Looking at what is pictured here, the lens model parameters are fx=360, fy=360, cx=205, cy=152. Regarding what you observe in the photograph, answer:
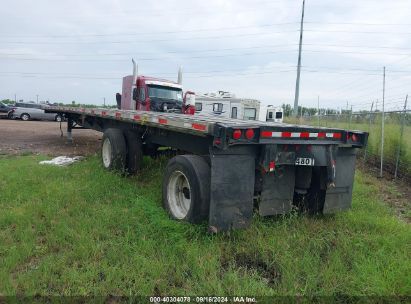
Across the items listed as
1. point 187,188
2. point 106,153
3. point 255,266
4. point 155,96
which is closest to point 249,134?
point 187,188

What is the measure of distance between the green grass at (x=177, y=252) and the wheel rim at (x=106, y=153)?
1.95 m

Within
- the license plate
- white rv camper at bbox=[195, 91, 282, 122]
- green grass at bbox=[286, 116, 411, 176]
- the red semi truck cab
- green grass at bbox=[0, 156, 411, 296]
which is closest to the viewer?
green grass at bbox=[0, 156, 411, 296]

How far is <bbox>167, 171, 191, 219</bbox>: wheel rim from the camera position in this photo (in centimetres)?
481

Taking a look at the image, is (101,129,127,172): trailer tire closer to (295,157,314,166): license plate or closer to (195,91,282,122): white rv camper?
(295,157,314,166): license plate

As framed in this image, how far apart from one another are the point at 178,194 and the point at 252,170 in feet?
3.98

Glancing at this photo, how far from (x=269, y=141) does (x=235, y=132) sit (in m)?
0.46

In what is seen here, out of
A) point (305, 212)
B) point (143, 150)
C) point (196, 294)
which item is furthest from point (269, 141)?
point (143, 150)

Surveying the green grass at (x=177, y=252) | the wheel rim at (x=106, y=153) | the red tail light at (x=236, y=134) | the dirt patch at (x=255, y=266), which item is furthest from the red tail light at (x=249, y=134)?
the wheel rim at (x=106, y=153)

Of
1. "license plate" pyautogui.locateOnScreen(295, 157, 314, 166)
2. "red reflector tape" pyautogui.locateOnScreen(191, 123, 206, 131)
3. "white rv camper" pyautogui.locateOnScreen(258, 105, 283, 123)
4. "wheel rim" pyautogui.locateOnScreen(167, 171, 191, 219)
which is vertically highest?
"white rv camper" pyautogui.locateOnScreen(258, 105, 283, 123)

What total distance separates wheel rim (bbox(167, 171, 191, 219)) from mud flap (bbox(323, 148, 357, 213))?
1894 mm

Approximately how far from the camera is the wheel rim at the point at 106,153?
7.61 metres

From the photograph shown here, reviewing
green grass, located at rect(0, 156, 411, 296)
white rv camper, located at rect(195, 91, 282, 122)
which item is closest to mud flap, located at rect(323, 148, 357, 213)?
green grass, located at rect(0, 156, 411, 296)

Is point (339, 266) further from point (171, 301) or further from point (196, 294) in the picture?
point (171, 301)

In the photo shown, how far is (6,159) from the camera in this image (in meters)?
9.50
